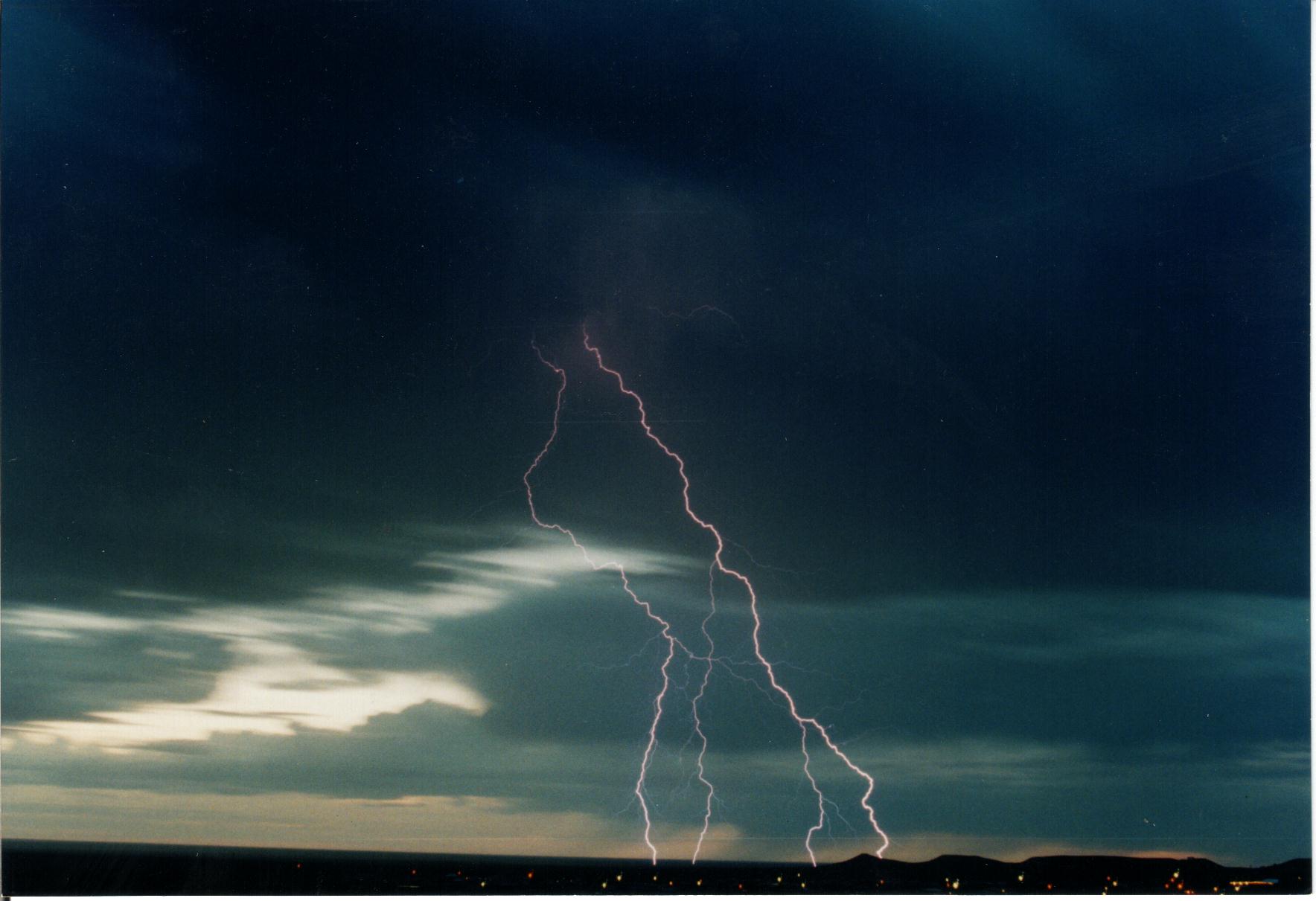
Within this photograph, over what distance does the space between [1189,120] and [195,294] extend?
529cm

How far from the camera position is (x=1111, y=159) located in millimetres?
6395

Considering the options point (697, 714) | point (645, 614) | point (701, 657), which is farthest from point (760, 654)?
point (645, 614)

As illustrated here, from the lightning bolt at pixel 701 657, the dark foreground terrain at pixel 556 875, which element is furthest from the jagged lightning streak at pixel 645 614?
the dark foreground terrain at pixel 556 875

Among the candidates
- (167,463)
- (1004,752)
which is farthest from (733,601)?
(167,463)

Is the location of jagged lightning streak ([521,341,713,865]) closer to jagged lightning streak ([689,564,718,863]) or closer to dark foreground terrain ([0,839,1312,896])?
jagged lightning streak ([689,564,718,863])

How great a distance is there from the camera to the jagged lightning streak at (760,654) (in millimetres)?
6152

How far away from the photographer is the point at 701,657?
621cm

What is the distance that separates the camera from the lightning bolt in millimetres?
6148

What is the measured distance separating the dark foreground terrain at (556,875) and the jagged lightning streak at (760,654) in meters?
0.21

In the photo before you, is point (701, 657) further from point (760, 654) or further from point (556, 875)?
point (556, 875)

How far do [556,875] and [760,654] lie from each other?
1.51 metres

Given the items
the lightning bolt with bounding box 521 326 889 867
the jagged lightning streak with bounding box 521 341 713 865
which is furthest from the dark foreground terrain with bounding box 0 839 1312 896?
the jagged lightning streak with bounding box 521 341 713 865

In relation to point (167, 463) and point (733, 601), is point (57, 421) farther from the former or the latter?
point (733, 601)

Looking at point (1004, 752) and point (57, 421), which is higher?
point (57, 421)
